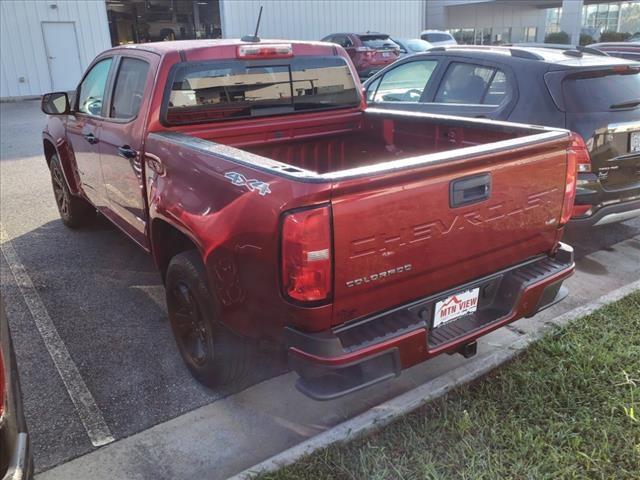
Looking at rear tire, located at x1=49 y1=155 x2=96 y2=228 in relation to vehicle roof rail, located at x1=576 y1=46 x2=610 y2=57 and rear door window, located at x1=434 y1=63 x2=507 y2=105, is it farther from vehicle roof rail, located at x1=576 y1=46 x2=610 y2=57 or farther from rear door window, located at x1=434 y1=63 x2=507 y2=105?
vehicle roof rail, located at x1=576 y1=46 x2=610 y2=57

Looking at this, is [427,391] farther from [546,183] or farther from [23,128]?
[23,128]

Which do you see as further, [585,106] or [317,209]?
[585,106]

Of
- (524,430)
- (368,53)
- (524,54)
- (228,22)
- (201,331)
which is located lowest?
(524,430)

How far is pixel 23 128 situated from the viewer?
13.4 meters

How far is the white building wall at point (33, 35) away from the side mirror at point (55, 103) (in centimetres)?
1546

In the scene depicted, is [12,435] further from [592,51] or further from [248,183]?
[592,51]

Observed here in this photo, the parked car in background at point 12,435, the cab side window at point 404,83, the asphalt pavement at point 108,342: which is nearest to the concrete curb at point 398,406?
the asphalt pavement at point 108,342

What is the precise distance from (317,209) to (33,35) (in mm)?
19523

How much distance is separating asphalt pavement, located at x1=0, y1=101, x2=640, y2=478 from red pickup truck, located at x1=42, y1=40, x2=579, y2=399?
311mm

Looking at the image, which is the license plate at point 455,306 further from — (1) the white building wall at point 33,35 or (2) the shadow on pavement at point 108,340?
(1) the white building wall at point 33,35

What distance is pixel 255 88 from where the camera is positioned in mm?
3883

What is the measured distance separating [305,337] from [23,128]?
13457 mm

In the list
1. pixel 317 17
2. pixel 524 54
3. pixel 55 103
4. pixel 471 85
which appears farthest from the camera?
pixel 317 17

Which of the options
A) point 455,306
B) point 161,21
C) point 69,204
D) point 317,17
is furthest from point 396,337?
point 161,21
